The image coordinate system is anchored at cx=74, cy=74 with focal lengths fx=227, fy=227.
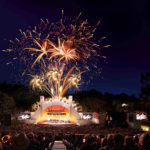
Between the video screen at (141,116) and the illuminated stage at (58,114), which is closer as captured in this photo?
the video screen at (141,116)

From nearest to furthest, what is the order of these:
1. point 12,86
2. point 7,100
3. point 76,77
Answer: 1. point 76,77
2. point 7,100
3. point 12,86

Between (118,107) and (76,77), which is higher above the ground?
(76,77)

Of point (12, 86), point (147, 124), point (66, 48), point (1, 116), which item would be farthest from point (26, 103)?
point (147, 124)

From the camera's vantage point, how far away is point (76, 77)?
39.6 metres

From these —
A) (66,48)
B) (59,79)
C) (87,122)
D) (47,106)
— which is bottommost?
(87,122)

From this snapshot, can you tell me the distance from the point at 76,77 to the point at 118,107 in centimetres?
2359

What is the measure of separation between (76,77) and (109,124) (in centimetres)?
1067

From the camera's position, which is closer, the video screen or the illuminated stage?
the video screen

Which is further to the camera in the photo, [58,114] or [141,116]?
[58,114]

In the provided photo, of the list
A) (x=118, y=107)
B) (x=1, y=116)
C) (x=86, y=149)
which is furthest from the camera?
(x=118, y=107)

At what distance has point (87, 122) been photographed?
123 feet

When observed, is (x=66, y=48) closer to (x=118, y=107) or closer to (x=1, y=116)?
(x=1, y=116)

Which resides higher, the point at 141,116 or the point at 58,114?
the point at 141,116

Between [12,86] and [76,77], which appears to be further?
[12,86]
